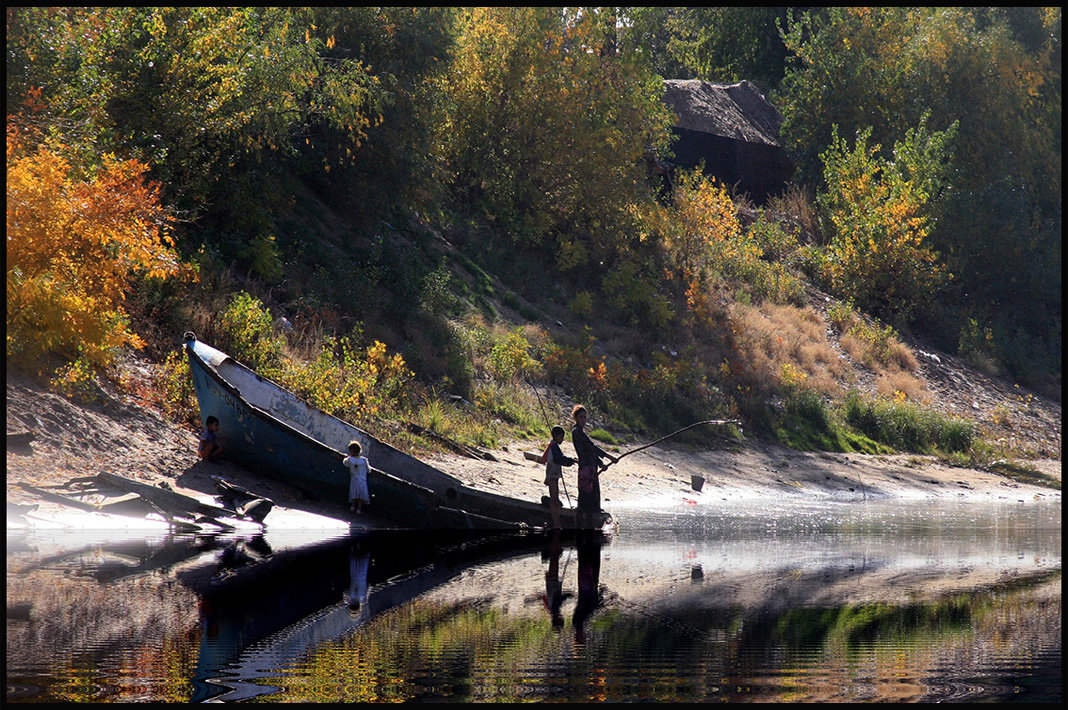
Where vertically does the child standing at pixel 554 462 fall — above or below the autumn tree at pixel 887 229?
below

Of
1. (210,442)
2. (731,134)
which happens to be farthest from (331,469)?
(731,134)

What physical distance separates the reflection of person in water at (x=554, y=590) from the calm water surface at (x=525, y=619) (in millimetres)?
51

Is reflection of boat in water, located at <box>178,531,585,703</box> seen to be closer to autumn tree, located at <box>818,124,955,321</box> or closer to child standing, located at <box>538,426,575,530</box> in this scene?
child standing, located at <box>538,426,575,530</box>

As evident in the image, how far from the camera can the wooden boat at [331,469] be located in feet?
57.8

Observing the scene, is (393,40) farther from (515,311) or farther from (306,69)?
(515,311)

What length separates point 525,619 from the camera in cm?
1187

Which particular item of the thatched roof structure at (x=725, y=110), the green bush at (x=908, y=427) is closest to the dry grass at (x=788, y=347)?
the green bush at (x=908, y=427)

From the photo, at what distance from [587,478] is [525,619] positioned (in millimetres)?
6492

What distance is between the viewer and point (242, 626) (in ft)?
35.4

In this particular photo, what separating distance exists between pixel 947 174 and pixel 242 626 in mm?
40523

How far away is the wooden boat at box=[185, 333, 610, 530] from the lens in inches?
694

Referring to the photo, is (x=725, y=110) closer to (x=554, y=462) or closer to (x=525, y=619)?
(x=554, y=462)

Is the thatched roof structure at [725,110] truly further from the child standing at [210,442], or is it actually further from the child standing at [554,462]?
the child standing at [210,442]

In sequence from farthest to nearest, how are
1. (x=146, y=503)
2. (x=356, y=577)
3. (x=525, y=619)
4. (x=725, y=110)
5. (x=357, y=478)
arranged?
1. (x=725, y=110)
2. (x=357, y=478)
3. (x=146, y=503)
4. (x=356, y=577)
5. (x=525, y=619)
